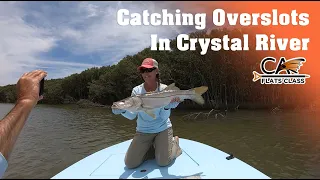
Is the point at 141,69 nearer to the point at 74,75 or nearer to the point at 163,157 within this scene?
the point at 163,157

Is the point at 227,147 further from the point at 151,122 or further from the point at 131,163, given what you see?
the point at 131,163

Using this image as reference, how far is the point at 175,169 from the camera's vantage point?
203 inches

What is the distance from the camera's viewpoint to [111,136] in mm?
17578

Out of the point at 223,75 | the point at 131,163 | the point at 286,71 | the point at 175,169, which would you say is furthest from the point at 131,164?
the point at 223,75

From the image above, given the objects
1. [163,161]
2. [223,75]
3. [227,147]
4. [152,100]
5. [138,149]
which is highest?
[223,75]

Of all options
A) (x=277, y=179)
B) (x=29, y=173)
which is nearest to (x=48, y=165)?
(x=29, y=173)

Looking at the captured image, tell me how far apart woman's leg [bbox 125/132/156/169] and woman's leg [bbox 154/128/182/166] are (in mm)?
168

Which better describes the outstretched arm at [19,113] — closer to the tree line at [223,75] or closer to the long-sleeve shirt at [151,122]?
the long-sleeve shirt at [151,122]

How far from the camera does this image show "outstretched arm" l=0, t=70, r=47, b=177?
1144 millimetres

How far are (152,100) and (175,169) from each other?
1.45 meters

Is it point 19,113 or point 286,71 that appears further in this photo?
point 286,71

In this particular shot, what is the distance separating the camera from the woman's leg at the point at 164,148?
17.5ft

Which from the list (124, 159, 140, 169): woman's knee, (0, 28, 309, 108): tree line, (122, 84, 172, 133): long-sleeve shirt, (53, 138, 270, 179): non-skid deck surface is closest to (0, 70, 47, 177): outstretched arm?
(53, 138, 270, 179): non-skid deck surface

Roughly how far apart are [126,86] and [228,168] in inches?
1749
